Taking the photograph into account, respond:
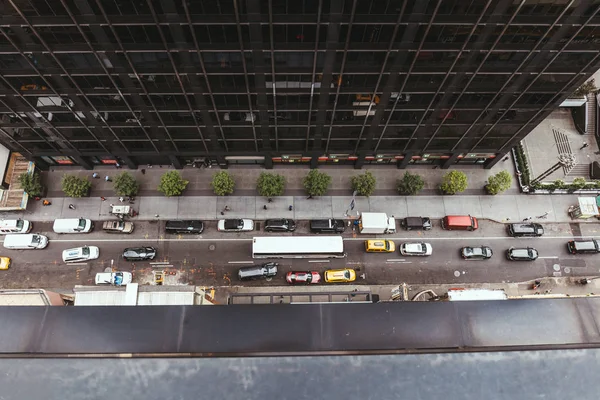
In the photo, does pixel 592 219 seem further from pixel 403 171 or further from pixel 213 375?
pixel 213 375

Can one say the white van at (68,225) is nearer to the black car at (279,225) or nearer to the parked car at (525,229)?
the black car at (279,225)

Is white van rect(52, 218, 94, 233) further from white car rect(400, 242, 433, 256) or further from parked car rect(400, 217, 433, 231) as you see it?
parked car rect(400, 217, 433, 231)

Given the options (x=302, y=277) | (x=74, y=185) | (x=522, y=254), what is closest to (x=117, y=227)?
(x=74, y=185)

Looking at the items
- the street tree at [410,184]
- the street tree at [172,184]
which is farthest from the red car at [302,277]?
the street tree at [172,184]

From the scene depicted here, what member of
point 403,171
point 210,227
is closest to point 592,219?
point 403,171

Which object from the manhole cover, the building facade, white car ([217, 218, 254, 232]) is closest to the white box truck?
the building facade

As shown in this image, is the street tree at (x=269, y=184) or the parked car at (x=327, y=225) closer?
→ the street tree at (x=269, y=184)

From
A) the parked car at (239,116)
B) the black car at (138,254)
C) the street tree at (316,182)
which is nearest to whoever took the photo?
the parked car at (239,116)
